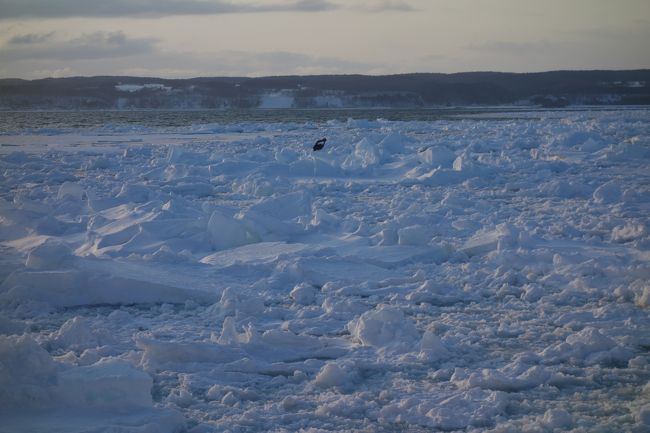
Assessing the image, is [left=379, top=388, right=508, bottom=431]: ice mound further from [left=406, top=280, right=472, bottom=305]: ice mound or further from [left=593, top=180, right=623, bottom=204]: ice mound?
[left=593, top=180, right=623, bottom=204]: ice mound

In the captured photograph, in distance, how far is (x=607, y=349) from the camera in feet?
13.4

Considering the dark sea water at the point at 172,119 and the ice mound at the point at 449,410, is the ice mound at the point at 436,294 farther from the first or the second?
the dark sea water at the point at 172,119

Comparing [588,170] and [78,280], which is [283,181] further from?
[78,280]

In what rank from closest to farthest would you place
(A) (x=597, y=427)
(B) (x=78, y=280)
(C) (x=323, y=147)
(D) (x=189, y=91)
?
(A) (x=597, y=427) < (B) (x=78, y=280) < (C) (x=323, y=147) < (D) (x=189, y=91)

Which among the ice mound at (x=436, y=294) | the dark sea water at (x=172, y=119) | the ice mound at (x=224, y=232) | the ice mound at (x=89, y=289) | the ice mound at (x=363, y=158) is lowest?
the ice mound at (x=436, y=294)

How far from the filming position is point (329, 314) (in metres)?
4.98

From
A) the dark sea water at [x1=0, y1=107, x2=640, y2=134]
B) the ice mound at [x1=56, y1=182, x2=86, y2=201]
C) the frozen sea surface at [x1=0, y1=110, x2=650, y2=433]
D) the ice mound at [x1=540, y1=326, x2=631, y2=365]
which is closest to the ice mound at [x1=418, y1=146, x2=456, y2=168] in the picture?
the frozen sea surface at [x1=0, y1=110, x2=650, y2=433]

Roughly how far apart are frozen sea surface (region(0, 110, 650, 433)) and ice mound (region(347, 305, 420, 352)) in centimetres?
1

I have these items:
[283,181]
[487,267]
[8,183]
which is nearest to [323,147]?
[283,181]

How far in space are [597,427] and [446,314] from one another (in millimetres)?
1845

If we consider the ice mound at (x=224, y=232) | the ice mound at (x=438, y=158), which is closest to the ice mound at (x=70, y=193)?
the ice mound at (x=224, y=232)

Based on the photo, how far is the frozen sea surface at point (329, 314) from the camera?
3.33m

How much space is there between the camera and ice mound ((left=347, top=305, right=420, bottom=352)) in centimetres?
430

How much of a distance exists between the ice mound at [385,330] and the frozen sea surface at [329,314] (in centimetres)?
1
